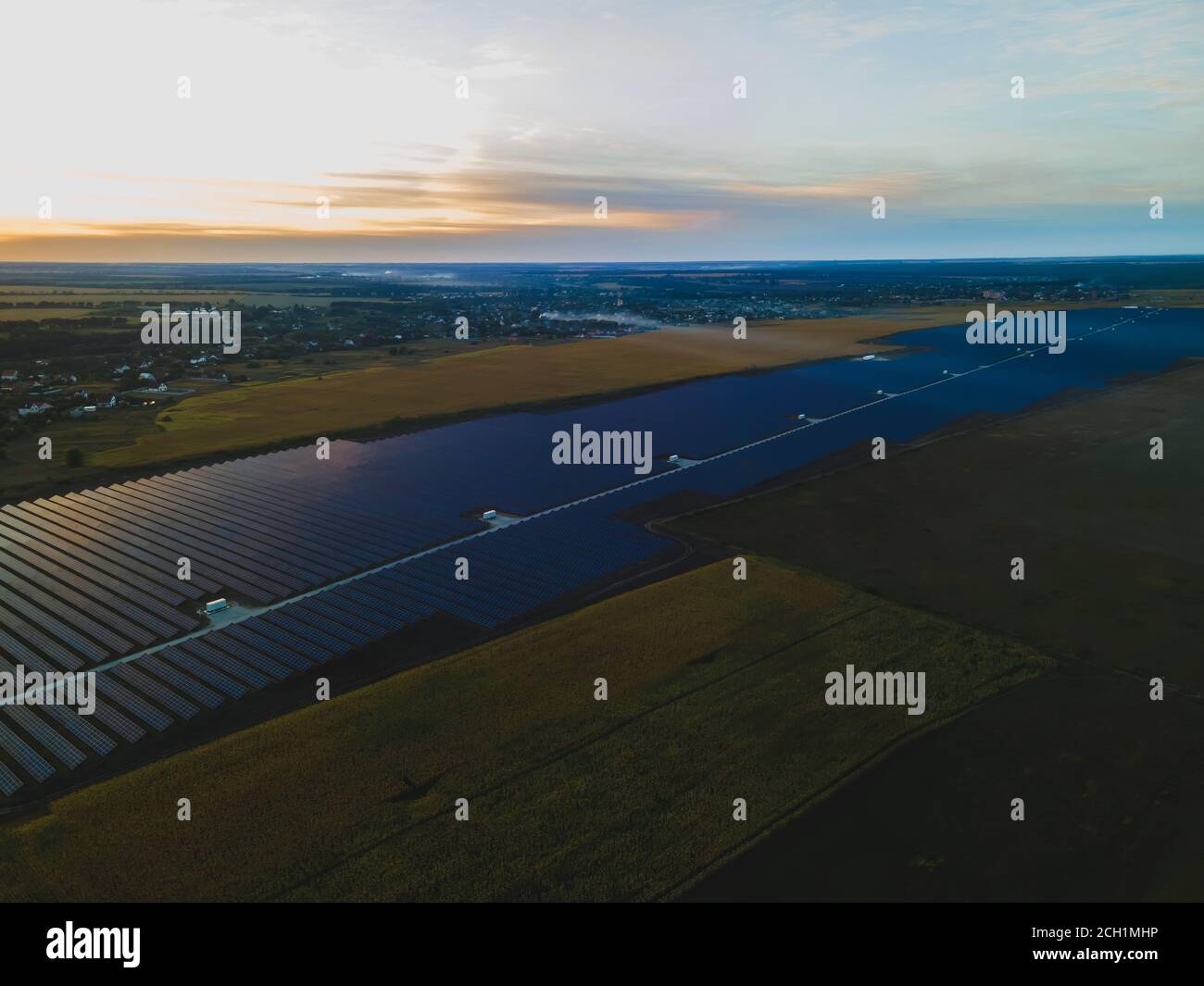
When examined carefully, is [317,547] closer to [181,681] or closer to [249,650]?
[249,650]

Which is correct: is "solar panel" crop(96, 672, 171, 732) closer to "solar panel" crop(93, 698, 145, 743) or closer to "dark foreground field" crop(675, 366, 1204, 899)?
"solar panel" crop(93, 698, 145, 743)

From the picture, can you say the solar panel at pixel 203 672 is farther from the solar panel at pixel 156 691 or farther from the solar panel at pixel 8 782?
the solar panel at pixel 8 782

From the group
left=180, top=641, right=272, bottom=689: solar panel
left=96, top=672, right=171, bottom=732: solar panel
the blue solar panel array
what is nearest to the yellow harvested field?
the blue solar panel array

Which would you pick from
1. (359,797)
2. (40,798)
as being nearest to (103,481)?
(40,798)

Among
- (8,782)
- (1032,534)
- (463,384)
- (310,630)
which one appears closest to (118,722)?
(8,782)

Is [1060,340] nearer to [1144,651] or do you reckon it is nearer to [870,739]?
[1144,651]
